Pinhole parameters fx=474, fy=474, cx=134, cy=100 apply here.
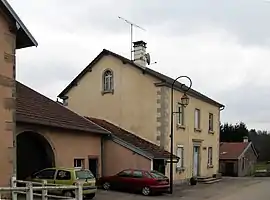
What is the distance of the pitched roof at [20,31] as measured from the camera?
44.2 feet

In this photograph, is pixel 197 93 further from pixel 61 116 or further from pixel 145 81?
pixel 61 116

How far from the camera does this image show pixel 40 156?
2259cm

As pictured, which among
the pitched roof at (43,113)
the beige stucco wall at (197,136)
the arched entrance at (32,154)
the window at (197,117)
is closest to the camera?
the pitched roof at (43,113)

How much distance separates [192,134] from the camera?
34000 mm

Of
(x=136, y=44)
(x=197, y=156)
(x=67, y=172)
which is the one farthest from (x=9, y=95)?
(x=197, y=156)

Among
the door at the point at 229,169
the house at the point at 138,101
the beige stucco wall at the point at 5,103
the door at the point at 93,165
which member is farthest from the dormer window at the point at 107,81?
the door at the point at 229,169

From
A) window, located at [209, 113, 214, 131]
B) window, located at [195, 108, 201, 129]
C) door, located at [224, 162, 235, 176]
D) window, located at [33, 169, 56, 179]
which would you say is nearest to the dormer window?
window, located at [195, 108, 201, 129]

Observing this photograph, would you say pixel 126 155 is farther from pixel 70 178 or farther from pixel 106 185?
pixel 70 178

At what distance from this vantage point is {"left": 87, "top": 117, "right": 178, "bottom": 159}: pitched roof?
88.5 feet

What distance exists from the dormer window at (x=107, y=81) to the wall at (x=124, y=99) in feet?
0.81

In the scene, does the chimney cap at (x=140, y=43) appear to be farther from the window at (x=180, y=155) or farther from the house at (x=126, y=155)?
the house at (x=126, y=155)

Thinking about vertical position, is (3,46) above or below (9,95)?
above

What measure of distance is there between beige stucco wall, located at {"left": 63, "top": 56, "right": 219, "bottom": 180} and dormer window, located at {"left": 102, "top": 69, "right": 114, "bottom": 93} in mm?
272

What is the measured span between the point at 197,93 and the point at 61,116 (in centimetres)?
1394
